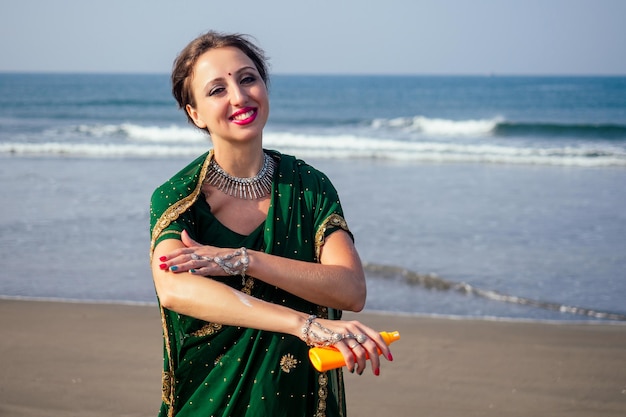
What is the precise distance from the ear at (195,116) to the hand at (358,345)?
0.67m

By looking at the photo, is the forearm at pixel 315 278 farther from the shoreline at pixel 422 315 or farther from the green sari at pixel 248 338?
the shoreline at pixel 422 315

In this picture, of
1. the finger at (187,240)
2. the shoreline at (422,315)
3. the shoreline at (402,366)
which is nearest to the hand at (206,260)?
the finger at (187,240)

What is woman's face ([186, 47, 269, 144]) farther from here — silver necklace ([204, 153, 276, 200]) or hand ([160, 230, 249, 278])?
hand ([160, 230, 249, 278])

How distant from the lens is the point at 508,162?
18.6 m

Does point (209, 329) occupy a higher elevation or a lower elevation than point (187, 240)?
lower

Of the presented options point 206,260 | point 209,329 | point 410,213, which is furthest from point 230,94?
point 410,213

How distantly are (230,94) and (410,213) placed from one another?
8.68m

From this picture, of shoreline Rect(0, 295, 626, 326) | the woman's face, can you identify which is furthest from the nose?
shoreline Rect(0, 295, 626, 326)

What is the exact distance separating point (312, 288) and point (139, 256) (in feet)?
21.2

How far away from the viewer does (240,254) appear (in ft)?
5.91

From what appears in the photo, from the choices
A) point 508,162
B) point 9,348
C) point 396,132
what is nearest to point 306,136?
point 396,132

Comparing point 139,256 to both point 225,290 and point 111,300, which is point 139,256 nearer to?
point 111,300

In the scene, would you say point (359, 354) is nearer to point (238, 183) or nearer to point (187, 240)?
point (187, 240)

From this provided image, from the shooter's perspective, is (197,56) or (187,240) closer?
(187,240)
